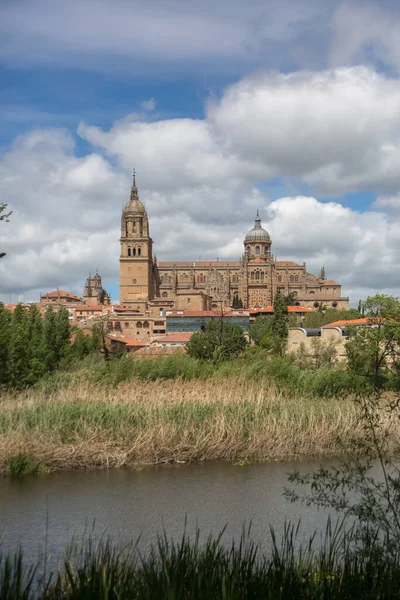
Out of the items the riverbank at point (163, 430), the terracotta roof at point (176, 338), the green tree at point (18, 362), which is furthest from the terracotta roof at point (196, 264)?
the riverbank at point (163, 430)

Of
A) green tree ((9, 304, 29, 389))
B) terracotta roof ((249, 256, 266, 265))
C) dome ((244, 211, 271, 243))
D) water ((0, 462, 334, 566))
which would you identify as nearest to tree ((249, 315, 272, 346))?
green tree ((9, 304, 29, 389))

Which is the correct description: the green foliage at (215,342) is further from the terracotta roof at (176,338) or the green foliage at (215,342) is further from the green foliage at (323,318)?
the green foliage at (323,318)

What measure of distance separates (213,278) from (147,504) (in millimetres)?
102380

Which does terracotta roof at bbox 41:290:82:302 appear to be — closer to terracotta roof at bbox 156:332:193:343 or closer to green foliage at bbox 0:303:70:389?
terracotta roof at bbox 156:332:193:343

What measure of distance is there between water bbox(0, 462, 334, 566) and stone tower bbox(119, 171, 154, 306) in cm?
9550

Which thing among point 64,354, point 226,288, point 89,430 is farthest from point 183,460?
point 226,288

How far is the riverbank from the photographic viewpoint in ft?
46.6

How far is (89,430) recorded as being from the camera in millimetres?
14594

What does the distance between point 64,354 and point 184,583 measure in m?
30.2

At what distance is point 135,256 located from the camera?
11369 centimetres

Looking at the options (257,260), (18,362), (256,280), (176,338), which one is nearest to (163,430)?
(18,362)

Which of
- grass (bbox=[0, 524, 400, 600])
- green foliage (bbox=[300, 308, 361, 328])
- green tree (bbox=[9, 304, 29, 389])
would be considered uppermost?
green foliage (bbox=[300, 308, 361, 328])

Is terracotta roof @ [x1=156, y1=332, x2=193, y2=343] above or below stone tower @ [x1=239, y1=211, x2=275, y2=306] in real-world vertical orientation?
below

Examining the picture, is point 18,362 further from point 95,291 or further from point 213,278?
point 95,291
